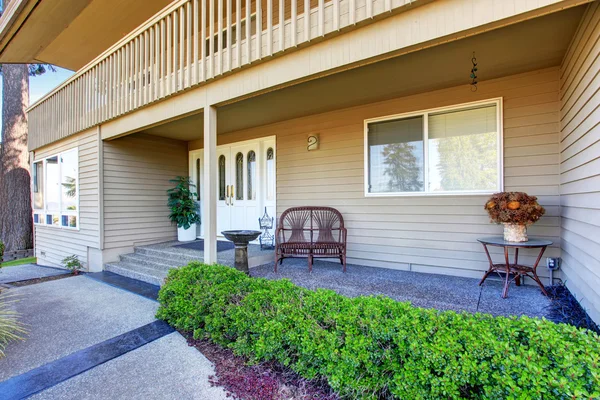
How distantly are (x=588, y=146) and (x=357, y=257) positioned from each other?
2949mm

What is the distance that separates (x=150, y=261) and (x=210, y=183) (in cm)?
250

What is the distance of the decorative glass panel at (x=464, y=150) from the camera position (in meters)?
3.51

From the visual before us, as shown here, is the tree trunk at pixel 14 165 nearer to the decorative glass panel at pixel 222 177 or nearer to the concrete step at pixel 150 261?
the concrete step at pixel 150 261

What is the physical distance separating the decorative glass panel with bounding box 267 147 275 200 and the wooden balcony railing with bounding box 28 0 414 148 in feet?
6.34

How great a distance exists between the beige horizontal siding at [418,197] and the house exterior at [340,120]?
0.06 feet

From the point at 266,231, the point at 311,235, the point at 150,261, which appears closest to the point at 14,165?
the point at 150,261

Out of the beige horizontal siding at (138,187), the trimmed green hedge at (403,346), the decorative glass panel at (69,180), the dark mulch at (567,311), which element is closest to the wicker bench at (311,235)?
the trimmed green hedge at (403,346)

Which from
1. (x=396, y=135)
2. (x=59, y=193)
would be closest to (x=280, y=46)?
(x=396, y=135)

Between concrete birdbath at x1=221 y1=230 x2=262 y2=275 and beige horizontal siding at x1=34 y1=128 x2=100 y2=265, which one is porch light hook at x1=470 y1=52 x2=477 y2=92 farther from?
beige horizontal siding at x1=34 y1=128 x2=100 y2=265

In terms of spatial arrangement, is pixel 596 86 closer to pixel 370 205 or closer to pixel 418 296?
pixel 418 296

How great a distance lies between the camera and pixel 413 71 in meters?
3.21

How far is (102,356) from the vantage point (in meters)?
2.48

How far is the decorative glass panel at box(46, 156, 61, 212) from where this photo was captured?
22.0 feet

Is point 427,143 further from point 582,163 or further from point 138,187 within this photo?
point 138,187
